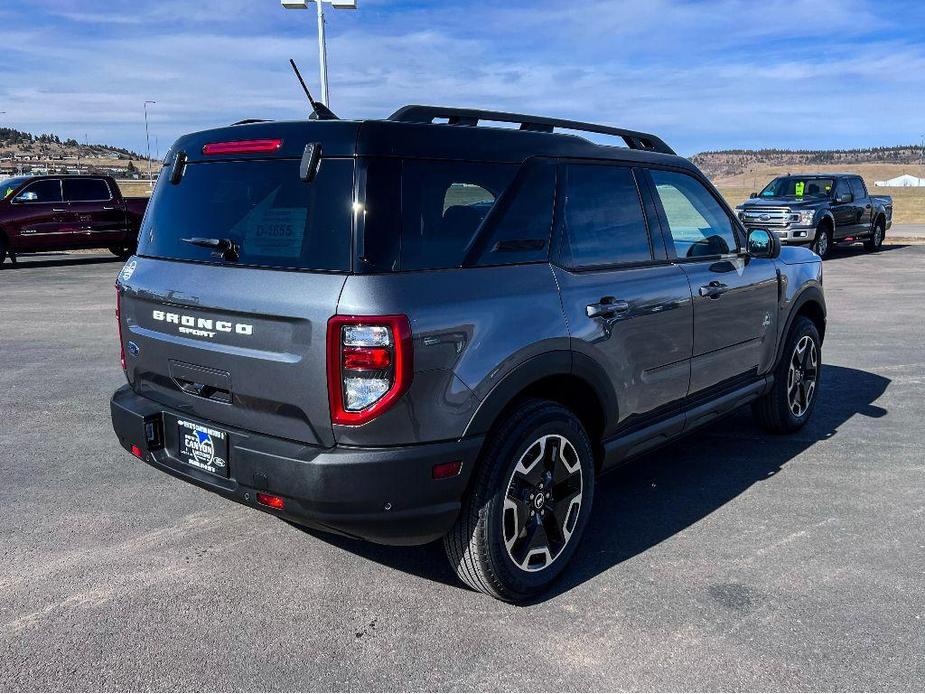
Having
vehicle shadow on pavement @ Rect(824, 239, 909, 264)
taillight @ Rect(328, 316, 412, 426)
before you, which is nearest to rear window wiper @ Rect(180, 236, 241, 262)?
taillight @ Rect(328, 316, 412, 426)

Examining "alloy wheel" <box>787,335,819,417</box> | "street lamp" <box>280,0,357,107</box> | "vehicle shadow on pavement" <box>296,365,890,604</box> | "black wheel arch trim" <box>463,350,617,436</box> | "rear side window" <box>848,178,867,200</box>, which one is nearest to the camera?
"black wheel arch trim" <box>463,350,617,436</box>

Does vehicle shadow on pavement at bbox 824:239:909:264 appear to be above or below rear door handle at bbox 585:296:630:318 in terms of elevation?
below

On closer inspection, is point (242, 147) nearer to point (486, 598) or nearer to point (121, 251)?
point (486, 598)

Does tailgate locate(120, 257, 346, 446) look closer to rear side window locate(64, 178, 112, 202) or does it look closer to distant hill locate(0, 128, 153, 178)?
rear side window locate(64, 178, 112, 202)

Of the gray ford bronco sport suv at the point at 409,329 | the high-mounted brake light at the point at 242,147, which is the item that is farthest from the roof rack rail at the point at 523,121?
the high-mounted brake light at the point at 242,147

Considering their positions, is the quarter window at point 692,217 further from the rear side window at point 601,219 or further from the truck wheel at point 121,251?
the truck wheel at point 121,251

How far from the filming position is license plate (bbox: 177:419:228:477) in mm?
3080

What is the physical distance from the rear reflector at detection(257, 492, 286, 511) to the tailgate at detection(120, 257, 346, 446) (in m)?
0.22

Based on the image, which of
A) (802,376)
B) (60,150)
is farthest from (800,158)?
(802,376)

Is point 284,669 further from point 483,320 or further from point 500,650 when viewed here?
point 483,320

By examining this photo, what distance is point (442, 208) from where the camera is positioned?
10.0ft

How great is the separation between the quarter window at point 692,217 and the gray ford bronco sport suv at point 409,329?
23cm

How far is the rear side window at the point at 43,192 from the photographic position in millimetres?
17047

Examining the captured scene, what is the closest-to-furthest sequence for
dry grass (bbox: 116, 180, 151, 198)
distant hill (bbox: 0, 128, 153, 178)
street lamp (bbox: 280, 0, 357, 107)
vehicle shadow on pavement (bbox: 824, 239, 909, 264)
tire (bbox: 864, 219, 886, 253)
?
street lamp (bbox: 280, 0, 357, 107)
vehicle shadow on pavement (bbox: 824, 239, 909, 264)
tire (bbox: 864, 219, 886, 253)
dry grass (bbox: 116, 180, 151, 198)
distant hill (bbox: 0, 128, 153, 178)
